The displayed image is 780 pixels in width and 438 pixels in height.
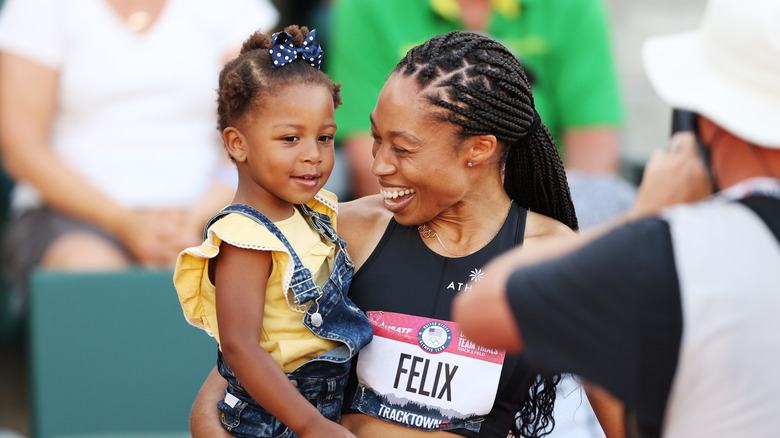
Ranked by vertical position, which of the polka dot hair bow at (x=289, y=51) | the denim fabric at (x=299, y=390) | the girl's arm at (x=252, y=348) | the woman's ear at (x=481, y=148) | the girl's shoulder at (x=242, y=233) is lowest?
the denim fabric at (x=299, y=390)

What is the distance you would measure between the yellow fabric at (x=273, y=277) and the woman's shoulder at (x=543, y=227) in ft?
1.47

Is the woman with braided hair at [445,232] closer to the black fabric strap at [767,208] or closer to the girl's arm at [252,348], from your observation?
the girl's arm at [252,348]

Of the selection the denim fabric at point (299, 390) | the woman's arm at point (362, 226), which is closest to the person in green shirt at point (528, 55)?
the woman's arm at point (362, 226)

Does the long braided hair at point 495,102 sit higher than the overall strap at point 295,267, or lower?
higher

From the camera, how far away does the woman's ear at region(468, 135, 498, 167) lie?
193cm

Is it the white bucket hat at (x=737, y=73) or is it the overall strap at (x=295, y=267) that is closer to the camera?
the white bucket hat at (x=737, y=73)

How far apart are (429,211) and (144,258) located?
5.08 feet

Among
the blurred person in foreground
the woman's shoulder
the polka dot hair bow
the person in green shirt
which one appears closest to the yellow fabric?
the polka dot hair bow

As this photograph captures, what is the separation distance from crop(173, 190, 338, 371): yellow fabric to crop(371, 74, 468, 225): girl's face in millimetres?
208

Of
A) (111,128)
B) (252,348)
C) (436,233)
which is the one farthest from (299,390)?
(111,128)

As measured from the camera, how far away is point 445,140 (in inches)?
75.0

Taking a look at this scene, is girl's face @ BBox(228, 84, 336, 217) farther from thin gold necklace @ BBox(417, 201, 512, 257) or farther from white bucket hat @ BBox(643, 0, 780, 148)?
white bucket hat @ BBox(643, 0, 780, 148)

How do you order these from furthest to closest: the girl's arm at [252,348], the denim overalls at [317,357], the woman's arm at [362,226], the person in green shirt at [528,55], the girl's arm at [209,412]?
the person in green shirt at [528,55] < the woman's arm at [362,226] < the girl's arm at [209,412] < the denim overalls at [317,357] < the girl's arm at [252,348]

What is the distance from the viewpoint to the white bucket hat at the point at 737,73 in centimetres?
132
